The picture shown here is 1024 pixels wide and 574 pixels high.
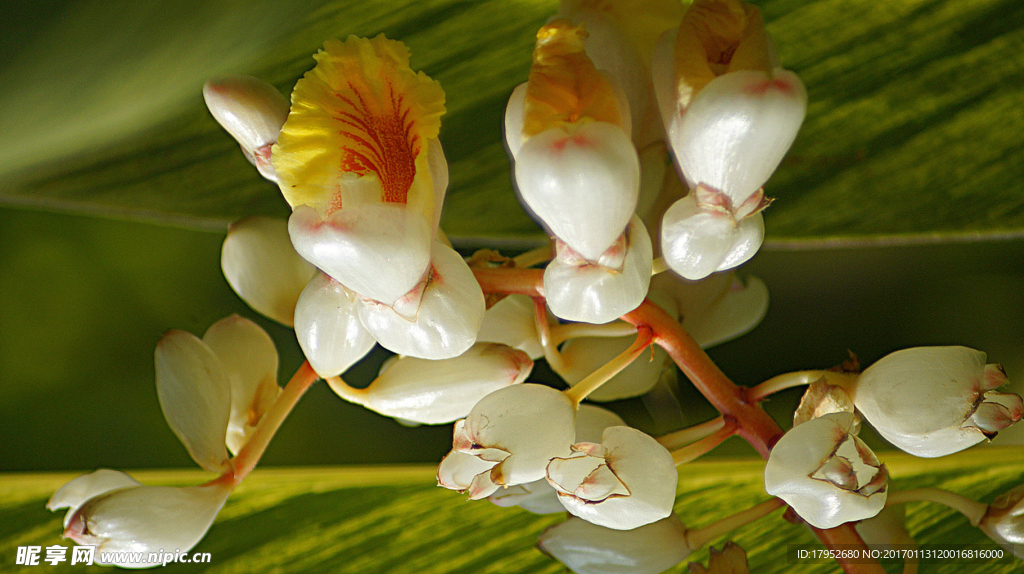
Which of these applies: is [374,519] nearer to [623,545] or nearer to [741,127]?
[623,545]

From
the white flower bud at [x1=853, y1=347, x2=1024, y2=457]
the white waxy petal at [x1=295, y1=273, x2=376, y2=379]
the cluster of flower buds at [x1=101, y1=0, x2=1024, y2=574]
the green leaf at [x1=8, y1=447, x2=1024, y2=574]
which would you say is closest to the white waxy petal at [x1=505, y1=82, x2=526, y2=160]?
the cluster of flower buds at [x1=101, y1=0, x2=1024, y2=574]

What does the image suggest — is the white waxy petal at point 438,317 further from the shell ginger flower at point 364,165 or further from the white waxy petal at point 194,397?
the white waxy petal at point 194,397

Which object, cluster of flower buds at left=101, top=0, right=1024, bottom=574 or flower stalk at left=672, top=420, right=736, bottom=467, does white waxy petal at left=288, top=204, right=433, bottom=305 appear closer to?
cluster of flower buds at left=101, top=0, right=1024, bottom=574

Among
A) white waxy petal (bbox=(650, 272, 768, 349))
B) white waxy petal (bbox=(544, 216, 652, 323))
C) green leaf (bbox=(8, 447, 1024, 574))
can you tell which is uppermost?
white waxy petal (bbox=(544, 216, 652, 323))

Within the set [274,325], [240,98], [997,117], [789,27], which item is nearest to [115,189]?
[274,325]

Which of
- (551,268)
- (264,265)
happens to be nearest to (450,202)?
(264,265)

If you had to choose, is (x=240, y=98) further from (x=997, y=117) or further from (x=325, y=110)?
(x=997, y=117)
